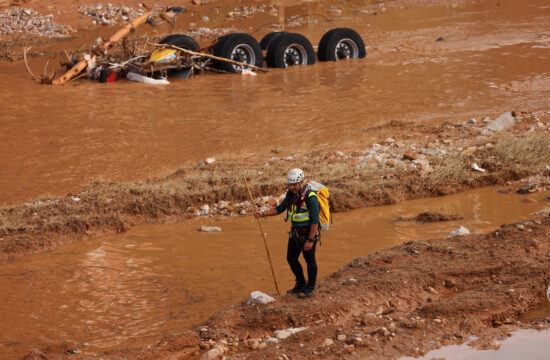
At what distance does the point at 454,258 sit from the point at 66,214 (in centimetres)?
547

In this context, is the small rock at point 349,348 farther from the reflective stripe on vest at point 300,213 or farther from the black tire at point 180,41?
the black tire at point 180,41

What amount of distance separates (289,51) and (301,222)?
44.4 feet

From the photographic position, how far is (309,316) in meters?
5.96

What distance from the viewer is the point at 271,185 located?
10.1 m

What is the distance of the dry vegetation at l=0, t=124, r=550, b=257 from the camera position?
8992mm

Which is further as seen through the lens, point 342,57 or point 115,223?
point 342,57

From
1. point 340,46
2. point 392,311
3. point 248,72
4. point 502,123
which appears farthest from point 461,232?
point 340,46

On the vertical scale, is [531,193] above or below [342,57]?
below

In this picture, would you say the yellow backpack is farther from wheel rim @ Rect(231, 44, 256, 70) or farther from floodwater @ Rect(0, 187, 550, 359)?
wheel rim @ Rect(231, 44, 256, 70)

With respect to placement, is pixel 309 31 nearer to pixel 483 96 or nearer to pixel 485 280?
pixel 483 96

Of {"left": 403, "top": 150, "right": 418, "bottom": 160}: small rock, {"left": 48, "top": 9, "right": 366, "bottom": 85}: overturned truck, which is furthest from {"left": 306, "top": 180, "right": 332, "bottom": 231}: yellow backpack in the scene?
{"left": 48, "top": 9, "right": 366, "bottom": 85}: overturned truck

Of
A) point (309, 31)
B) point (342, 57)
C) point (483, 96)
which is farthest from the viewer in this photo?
point (309, 31)

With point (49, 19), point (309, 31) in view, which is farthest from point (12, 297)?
point (49, 19)

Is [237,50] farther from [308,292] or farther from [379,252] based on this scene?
[308,292]
